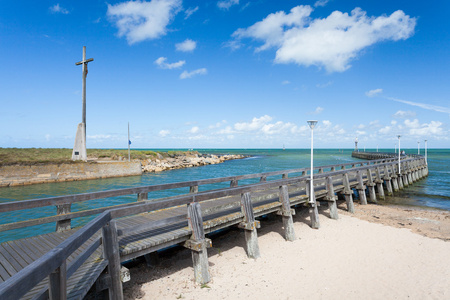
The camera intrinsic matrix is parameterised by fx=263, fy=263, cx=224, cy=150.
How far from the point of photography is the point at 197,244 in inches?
225

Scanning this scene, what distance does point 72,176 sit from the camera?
25422 millimetres

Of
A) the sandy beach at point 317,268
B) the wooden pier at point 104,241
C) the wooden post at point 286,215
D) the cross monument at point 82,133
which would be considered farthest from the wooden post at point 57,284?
the cross monument at point 82,133

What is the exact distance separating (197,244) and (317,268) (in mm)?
3206

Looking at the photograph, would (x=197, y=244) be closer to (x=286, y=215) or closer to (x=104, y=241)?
(x=104, y=241)

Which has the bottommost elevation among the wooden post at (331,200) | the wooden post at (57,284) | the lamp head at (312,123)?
the wooden post at (331,200)

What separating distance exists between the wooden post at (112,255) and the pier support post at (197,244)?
1701mm

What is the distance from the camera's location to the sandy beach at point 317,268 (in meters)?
5.54

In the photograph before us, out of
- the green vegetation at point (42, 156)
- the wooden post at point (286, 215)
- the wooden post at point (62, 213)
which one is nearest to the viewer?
the wooden post at point (62, 213)

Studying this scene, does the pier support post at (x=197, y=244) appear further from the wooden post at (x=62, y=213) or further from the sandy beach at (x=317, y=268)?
the wooden post at (x=62, y=213)

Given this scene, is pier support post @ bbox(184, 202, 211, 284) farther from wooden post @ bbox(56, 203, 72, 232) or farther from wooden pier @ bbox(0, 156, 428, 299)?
wooden post @ bbox(56, 203, 72, 232)

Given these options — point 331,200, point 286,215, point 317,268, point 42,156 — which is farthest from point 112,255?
point 42,156

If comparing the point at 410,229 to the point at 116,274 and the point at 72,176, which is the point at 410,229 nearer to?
the point at 116,274

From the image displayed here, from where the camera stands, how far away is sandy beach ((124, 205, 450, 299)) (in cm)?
554

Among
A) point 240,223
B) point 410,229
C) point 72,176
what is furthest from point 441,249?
point 72,176
